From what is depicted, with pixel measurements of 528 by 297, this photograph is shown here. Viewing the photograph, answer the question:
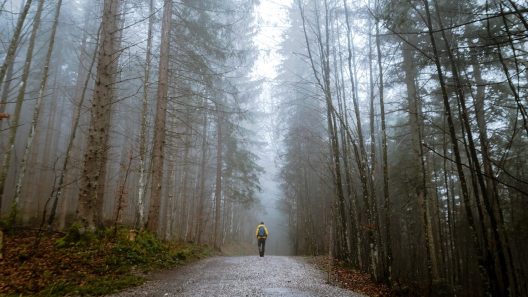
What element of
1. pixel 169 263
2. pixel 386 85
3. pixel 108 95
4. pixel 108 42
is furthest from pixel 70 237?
pixel 386 85

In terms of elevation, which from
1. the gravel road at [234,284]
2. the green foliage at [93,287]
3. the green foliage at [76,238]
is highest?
the green foliage at [76,238]

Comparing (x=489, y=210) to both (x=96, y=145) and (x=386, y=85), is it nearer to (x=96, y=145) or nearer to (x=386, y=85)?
(x=96, y=145)

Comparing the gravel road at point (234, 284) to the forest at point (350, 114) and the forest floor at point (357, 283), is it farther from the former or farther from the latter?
the forest at point (350, 114)

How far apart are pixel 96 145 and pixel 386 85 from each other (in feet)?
37.3

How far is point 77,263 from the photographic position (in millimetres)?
7156

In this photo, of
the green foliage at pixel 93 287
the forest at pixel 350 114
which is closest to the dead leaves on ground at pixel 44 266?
the green foliage at pixel 93 287

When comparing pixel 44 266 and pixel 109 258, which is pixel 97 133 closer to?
pixel 109 258

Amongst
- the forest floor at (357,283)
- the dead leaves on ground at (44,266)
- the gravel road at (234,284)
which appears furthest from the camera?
the forest floor at (357,283)

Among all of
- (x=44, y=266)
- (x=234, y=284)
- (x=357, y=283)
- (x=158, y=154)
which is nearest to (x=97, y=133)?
(x=44, y=266)

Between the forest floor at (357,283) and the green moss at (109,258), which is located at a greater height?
the green moss at (109,258)

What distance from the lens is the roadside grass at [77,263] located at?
19.3 ft

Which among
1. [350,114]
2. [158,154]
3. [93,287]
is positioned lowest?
[93,287]

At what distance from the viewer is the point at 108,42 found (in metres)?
8.93

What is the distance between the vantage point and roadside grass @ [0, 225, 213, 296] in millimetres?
5879
